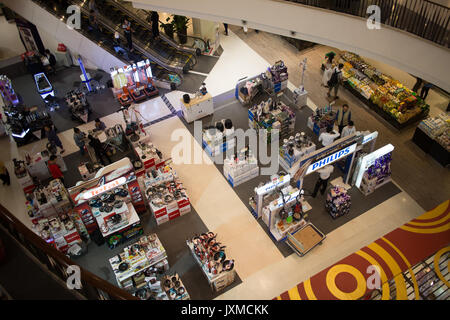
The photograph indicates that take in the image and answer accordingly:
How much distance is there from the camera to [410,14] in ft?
33.1

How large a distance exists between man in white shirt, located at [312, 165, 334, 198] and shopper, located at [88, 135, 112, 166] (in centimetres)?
639

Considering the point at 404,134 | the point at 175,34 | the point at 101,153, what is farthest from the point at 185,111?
the point at 404,134

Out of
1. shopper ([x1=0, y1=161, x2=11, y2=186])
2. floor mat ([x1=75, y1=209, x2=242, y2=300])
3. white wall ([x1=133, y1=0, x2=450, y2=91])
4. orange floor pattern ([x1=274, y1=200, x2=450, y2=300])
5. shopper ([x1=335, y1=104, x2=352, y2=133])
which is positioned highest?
white wall ([x1=133, y1=0, x2=450, y2=91])

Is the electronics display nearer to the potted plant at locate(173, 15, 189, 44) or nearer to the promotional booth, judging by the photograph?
the promotional booth

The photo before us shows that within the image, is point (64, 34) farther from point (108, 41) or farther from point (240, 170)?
point (240, 170)

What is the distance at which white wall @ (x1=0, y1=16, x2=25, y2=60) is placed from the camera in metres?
17.8

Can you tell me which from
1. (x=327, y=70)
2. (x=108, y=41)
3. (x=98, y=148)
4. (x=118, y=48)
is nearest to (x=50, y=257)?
(x=98, y=148)

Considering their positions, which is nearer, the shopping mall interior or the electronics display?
the shopping mall interior

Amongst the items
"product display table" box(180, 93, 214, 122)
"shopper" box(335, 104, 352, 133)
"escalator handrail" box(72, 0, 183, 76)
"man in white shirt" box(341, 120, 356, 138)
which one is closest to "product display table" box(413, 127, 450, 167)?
"shopper" box(335, 104, 352, 133)

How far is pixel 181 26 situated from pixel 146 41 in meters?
1.70

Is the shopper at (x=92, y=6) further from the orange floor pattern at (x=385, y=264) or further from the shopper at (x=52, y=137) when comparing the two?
the orange floor pattern at (x=385, y=264)

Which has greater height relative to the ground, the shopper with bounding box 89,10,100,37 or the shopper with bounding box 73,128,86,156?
the shopper with bounding box 89,10,100,37

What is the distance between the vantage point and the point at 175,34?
18.2 meters

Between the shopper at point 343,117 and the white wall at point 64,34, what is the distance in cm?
814
